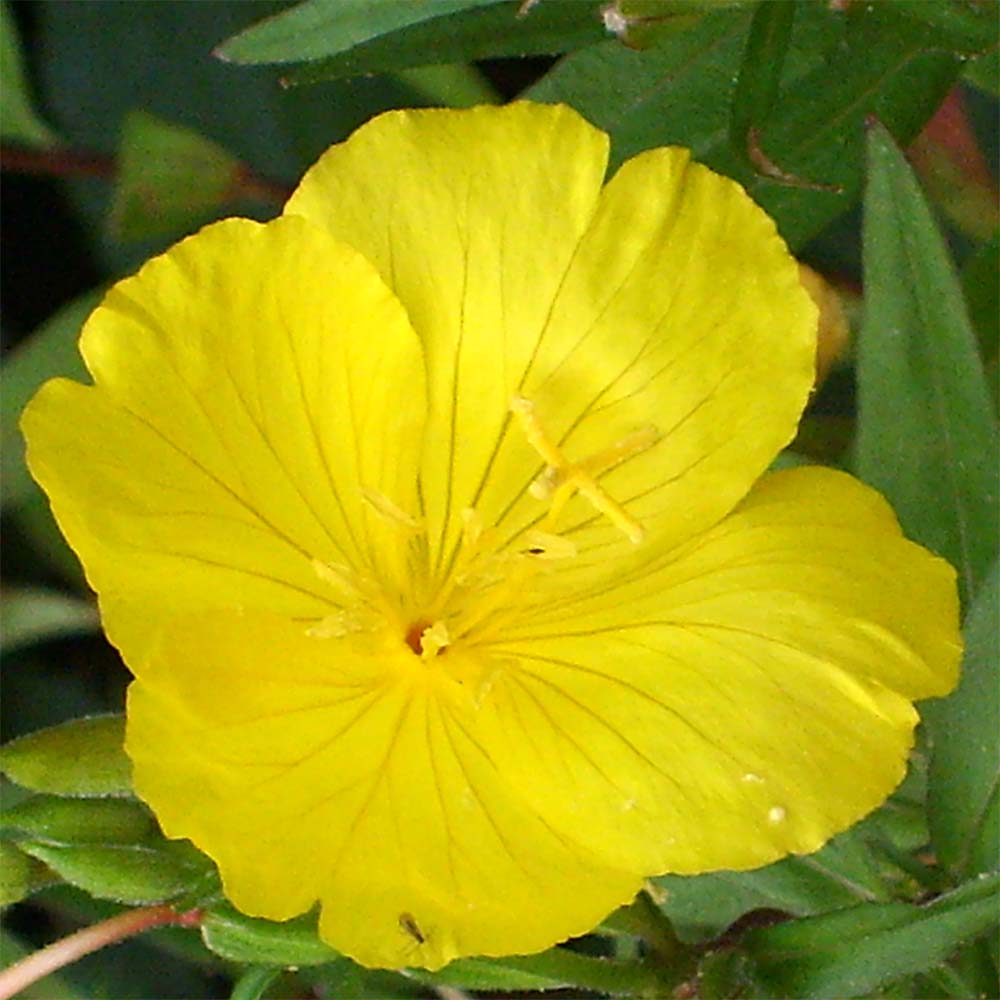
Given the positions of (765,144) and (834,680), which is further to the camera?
(765,144)

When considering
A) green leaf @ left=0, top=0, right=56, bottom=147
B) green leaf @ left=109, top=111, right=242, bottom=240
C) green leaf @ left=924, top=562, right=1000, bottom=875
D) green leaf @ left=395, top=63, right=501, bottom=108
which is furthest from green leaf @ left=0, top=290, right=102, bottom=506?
green leaf @ left=924, top=562, right=1000, bottom=875

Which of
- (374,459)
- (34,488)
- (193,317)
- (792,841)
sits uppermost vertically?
(193,317)

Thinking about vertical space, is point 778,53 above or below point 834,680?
above

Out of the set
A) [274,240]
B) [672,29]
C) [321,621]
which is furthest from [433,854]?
[672,29]

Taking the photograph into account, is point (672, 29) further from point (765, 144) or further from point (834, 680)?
point (834, 680)

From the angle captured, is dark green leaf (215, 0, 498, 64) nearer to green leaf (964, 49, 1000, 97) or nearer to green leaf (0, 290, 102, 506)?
green leaf (964, 49, 1000, 97)

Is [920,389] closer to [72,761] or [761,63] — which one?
[761,63]

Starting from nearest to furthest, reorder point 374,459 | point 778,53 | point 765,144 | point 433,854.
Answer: point 433,854
point 374,459
point 778,53
point 765,144

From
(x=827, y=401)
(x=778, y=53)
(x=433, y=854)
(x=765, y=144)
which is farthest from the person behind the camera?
(x=827, y=401)
